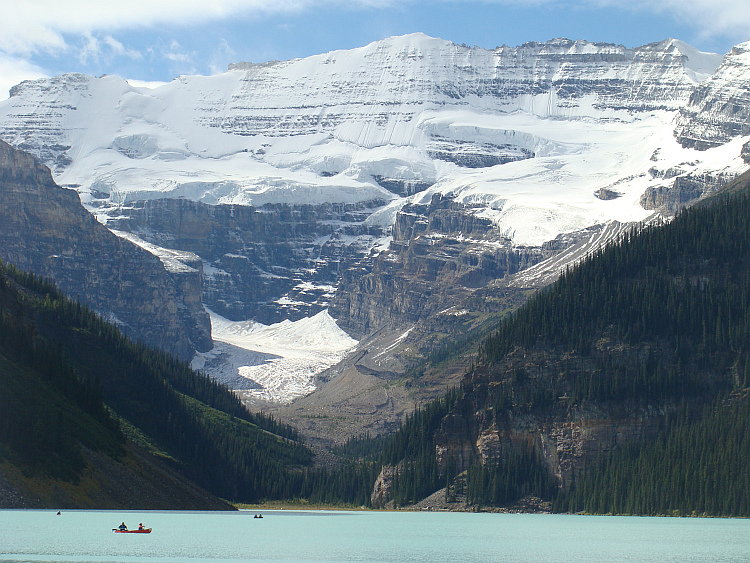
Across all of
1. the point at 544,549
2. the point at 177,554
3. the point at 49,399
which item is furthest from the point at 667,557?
the point at 49,399

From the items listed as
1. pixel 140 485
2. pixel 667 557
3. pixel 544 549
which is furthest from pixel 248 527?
pixel 667 557

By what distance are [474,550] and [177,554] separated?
36787 millimetres

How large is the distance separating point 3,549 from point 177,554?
63.1ft

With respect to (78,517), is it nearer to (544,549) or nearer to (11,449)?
(11,449)

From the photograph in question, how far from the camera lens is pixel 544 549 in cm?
16100

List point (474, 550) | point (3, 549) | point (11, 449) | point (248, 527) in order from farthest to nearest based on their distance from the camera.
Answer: point (248, 527) < point (11, 449) < point (474, 550) < point (3, 549)

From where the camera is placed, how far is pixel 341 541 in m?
172

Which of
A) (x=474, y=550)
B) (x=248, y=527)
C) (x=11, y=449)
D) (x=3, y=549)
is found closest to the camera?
(x=3, y=549)

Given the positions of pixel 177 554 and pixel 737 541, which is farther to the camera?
pixel 737 541

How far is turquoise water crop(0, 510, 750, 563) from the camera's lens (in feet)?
485

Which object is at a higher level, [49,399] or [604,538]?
[49,399]

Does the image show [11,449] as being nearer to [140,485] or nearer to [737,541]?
[140,485]

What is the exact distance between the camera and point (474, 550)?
159 metres

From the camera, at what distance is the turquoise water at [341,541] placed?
485 ft
